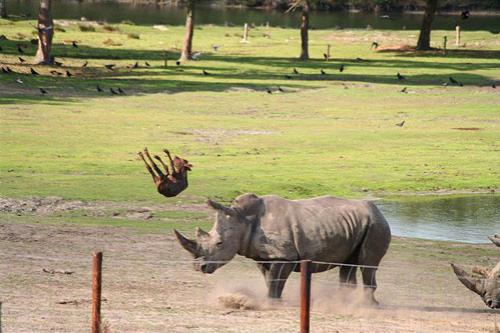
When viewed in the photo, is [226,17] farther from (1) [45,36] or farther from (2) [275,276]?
(2) [275,276]

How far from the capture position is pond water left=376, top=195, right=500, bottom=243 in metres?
23.7

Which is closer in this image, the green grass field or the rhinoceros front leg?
the rhinoceros front leg

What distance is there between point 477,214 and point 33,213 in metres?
8.66

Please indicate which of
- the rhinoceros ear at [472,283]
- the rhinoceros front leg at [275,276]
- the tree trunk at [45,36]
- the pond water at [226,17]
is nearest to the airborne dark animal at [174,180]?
the rhinoceros front leg at [275,276]

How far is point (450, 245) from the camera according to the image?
72.9 ft

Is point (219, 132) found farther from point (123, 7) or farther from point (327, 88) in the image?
point (123, 7)

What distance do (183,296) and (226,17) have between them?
354ft

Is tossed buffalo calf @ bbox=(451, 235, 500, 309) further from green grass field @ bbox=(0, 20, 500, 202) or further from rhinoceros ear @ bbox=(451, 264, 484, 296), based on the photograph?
green grass field @ bbox=(0, 20, 500, 202)

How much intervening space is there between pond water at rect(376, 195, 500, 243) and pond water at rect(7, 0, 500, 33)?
72.7 m

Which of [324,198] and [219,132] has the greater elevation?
[324,198]

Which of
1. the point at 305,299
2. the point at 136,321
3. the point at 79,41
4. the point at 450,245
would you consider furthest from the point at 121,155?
the point at 79,41

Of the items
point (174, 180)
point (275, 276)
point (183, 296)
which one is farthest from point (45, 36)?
point (275, 276)

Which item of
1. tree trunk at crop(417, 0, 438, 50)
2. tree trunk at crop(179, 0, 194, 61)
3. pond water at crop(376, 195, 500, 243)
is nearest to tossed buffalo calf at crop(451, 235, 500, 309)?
pond water at crop(376, 195, 500, 243)

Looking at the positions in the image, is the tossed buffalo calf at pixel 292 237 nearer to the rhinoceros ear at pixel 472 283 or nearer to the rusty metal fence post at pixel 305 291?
the rhinoceros ear at pixel 472 283
